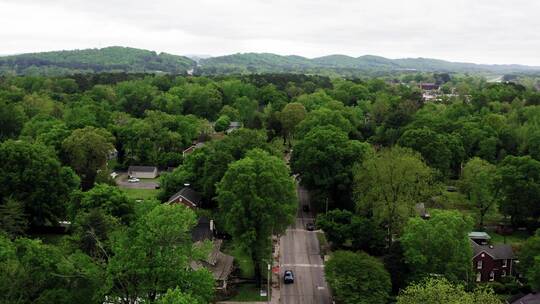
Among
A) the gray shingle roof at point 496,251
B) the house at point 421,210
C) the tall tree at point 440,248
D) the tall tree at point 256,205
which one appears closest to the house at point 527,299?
the tall tree at point 440,248

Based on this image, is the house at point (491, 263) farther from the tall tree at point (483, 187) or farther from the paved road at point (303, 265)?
the paved road at point (303, 265)

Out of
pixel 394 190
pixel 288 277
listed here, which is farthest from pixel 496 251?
pixel 288 277

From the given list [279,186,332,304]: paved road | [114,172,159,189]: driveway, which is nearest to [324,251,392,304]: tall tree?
[279,186,332,304]: paved road

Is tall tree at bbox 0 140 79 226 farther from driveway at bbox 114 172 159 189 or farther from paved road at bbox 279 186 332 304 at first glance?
paved road at bbox 279 186 332 304

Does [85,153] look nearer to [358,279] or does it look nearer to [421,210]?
[421,210]

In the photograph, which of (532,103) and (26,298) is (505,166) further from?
(532,103)
